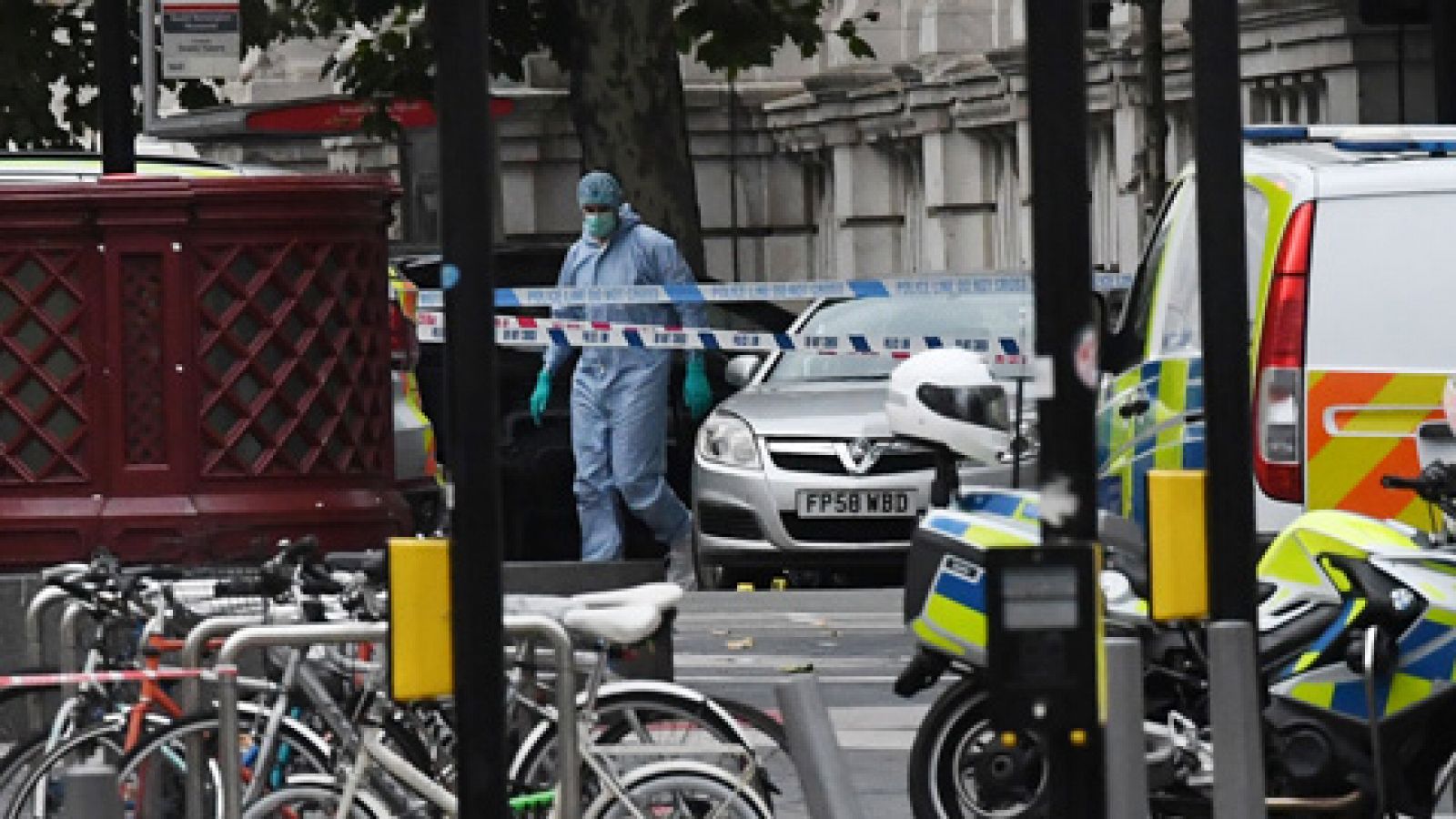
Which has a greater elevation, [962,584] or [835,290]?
[835,290]

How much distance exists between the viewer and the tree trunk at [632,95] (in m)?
26.8

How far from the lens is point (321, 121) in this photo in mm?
28906

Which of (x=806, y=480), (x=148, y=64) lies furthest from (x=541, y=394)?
(x=148, y=64)

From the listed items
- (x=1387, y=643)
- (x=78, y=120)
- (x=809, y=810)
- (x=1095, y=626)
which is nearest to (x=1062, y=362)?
(x=1095, y=626)

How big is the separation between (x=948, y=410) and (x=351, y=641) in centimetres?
266

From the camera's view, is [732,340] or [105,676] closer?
[105,676]

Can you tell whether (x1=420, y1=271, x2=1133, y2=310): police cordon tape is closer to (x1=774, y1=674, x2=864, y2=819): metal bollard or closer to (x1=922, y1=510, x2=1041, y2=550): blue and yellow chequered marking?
(x1=922, y1=510, x2=1041, y2=550): blue and yellow chequered marking

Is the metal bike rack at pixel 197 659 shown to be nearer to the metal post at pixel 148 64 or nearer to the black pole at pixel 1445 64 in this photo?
the black pole at pixel 1445 64

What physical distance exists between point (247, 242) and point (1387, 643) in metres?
3.59

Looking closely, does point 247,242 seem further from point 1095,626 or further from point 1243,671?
point 1095,626

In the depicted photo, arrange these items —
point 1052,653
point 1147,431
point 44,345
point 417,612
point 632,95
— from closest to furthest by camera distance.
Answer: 1. point 1052,653
2. point 417,612
3. point 44,345
4. point 1147,431
5. point 632,95

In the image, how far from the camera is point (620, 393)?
17.6m

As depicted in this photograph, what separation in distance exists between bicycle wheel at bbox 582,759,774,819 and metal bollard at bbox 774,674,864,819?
88 centimetres

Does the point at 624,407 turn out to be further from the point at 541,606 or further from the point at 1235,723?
the point at 1235,723
